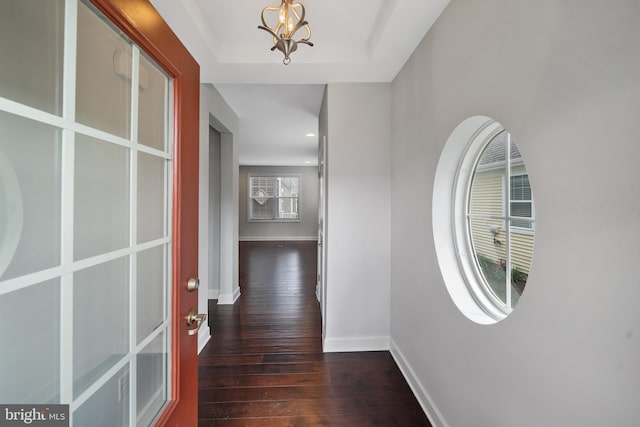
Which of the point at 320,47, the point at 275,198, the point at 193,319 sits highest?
the point at 320,47

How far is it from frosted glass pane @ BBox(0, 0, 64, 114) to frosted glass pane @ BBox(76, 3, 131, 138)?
49 mm

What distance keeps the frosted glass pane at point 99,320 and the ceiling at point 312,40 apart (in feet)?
4.77

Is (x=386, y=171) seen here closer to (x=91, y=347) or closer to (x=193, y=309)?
(x=193, y=309)

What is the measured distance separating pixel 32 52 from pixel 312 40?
172 cm

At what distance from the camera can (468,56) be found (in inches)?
47.8

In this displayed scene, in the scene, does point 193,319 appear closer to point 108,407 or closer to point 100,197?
point 108,407

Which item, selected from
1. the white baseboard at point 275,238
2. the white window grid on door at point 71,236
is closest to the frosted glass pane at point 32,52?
the white window grid on door at point 71,236

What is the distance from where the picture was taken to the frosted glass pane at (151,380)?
2.76 ft

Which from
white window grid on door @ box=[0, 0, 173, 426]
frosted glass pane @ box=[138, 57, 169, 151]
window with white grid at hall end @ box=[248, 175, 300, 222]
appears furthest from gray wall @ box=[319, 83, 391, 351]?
window with white grid at hall end @ box=[248, 175, 300, 222]

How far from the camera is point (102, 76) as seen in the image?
708 millimetres

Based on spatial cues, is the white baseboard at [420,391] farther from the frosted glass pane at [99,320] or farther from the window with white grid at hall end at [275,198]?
the window with white grid at hall end at [275,198]

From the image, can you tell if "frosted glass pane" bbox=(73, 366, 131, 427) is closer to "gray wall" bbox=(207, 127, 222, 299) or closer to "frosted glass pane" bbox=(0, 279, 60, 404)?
"frosted glass pane" bbox=(0, 279, 60, 404)

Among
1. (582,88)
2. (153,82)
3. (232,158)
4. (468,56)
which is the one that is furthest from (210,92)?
(582,88)

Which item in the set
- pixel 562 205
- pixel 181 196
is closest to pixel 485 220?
pixel 562 205
